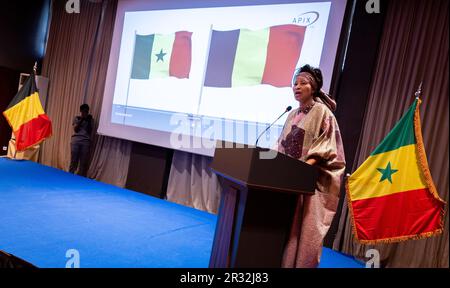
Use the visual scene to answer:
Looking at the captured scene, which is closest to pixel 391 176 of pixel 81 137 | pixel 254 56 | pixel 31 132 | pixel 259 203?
pixel 259 203

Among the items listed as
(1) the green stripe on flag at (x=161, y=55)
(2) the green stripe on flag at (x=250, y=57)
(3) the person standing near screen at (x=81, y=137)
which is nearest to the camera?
(2) the green stripe on flag at (x=250, y=57)

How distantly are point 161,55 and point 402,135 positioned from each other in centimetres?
306

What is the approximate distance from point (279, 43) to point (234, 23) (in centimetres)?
66

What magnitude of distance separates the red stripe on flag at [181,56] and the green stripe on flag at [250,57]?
69cm

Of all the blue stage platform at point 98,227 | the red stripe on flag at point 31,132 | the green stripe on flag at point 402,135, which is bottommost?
the blue stage platform at point 98,227

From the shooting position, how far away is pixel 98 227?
241 cm

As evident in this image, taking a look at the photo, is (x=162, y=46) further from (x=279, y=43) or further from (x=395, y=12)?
(x=395, y=12)

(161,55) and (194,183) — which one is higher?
(161,55)

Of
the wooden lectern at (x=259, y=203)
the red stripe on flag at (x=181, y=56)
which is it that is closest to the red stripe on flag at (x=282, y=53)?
the red stripe on flag at (x=181, y=56)

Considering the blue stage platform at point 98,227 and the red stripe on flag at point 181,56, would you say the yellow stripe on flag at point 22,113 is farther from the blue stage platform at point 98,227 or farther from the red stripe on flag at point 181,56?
the red stripe on flag at point 181,56

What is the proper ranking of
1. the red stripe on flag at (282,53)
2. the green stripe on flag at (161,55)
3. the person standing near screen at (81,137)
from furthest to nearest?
1. the person standing near screen at (81,137)
2. the green stripe on flag at (161,55)
3. the red stripe on flag at (282,53)

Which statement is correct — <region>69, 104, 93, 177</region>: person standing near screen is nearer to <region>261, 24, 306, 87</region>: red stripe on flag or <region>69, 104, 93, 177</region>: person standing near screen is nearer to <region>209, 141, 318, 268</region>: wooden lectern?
<region>261, 24, 306, 87</region>: red stripe on flag

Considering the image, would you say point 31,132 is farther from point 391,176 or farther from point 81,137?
point 391,176

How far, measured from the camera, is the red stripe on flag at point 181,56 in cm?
370
